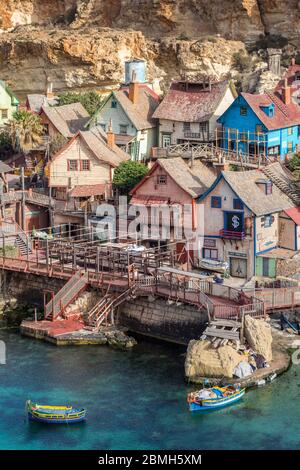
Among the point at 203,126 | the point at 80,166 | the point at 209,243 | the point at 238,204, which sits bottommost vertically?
the point at 209,243

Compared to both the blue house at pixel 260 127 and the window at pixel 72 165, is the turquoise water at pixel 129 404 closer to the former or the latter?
the window at pixel 72 165

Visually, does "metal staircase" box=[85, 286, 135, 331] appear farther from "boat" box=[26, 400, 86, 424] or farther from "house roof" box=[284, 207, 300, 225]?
"house roof" box=[284, 207, 300, 225]

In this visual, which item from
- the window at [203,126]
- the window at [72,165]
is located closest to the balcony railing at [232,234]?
the window at [72,165]

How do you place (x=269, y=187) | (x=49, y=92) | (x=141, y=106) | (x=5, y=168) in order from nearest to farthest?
1. (x=269, y=187)
2. (x=5, y=168)
3. (x=141, y=106)
4. (x=49, y=92)

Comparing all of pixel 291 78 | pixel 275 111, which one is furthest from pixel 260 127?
pixel 291 78

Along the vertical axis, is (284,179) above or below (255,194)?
above

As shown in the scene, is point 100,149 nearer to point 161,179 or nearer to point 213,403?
point 161,179
